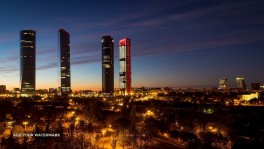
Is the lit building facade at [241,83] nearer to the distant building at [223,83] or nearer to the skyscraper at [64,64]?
the distant building at [223,83]

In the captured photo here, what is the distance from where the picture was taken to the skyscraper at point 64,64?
114000 mm

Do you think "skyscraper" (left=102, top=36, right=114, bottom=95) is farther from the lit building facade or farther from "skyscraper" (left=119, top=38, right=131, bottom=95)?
the lit building facade

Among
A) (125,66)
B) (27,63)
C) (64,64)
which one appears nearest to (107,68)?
(125,66)

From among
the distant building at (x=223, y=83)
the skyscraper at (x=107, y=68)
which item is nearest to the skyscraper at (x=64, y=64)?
the skyscraper at (x=107, y=68)

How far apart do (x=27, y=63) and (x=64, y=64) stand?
13328 millimetres

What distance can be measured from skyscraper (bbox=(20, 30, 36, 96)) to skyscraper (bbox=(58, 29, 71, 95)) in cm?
978

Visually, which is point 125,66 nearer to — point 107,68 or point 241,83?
point 107,68

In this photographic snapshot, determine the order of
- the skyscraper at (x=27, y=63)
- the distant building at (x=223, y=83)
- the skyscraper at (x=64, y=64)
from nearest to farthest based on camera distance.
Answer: the skyscraper at (x=27, y=63), the skyscraper at (x=64, y=64), the distant building at (x=223, y=83)

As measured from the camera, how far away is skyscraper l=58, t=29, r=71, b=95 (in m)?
114

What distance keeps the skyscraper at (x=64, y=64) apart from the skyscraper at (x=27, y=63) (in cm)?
978

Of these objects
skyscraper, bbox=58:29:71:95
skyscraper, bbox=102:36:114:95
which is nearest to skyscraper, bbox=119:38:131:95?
skyscraper, bbox=102:36:114:95

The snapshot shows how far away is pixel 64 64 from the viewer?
115m

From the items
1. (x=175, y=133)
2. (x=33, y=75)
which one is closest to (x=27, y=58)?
(x=33, y=75)

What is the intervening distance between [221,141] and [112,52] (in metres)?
92.8
